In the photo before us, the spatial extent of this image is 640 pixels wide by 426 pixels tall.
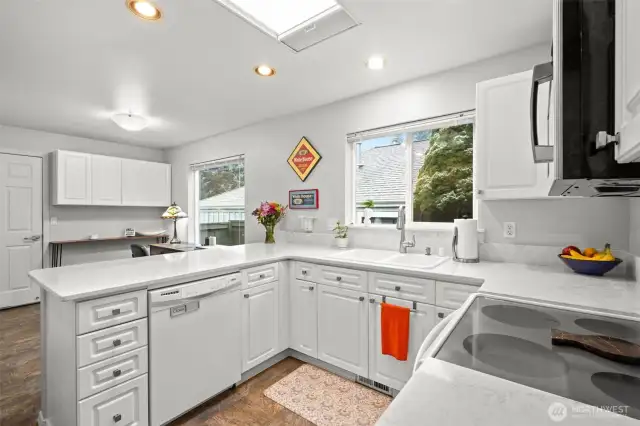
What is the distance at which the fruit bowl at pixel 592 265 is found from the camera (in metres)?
1.63

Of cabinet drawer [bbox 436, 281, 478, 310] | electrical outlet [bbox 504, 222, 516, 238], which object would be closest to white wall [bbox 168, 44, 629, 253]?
electrical outlet [bbox 504, 222, 516, 238]

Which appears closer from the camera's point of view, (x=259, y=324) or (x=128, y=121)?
(x=259, y=324)

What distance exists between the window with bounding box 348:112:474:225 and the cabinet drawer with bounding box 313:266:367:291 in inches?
34.7

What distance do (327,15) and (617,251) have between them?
224cm

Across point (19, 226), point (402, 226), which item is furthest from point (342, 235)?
point (19, 226)

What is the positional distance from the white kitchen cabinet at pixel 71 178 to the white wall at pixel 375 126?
4.86 ft

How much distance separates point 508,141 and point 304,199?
6.70 feet

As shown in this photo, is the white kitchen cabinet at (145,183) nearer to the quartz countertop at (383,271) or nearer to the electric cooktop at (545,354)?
the quartz countertop at (383,271)

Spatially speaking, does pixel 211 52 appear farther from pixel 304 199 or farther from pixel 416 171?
pixel 416 171

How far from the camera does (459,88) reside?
2412 mm

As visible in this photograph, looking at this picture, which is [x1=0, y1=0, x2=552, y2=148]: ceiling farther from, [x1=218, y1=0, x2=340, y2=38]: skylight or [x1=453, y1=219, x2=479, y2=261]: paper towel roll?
[x1=453, y1=219, x2=479, y2=261]: paper towel roll

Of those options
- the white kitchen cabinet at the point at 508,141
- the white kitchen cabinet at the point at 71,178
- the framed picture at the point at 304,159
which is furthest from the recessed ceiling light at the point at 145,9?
the white kitchen cabinet at the point at 71,178

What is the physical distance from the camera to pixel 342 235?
2984 millimetres

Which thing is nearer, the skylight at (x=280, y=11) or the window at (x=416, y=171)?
the skylight at (x=280, y=11)
